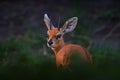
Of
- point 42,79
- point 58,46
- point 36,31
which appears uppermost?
point 36,31

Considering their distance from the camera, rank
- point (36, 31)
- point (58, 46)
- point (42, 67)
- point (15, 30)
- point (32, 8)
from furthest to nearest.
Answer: point (32, 8) < point (15, 30) < point (36, 31) < point (58, 46) < point (42, 67)

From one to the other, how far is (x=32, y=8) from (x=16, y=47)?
3936 millimetres

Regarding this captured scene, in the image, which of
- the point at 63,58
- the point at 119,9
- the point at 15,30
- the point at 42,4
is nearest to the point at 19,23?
the point at 15,30

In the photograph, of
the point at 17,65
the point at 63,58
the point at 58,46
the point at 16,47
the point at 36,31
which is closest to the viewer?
the point at 17,65

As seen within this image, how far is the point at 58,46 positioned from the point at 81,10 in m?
6.82

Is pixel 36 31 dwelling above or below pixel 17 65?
above

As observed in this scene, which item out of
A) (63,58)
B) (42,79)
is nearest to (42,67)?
(42,79)

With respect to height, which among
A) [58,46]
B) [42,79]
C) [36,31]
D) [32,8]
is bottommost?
[42,79]

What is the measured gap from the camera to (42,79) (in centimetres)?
213

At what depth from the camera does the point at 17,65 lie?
2418mm

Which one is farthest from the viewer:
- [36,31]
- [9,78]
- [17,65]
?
[36,31]

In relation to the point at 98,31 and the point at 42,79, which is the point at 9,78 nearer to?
the point at 42,79

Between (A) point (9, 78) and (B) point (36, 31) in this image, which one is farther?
(B) point (36, 31)

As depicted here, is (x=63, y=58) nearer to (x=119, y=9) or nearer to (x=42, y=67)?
(x=42, y=67)
